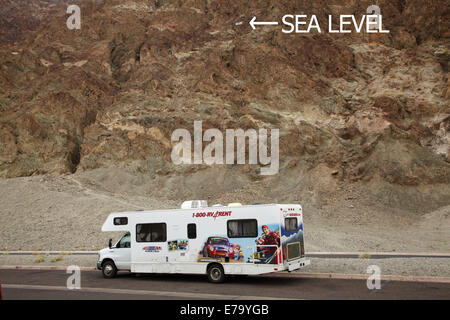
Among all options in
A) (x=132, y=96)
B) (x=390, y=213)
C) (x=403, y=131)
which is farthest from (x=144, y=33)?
(x=390, y=213)

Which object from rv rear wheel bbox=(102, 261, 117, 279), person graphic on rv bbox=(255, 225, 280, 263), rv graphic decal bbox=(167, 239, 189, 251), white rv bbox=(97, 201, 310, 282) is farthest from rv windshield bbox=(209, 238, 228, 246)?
rv rear wheel bbox=(102, 261, 117, 279)

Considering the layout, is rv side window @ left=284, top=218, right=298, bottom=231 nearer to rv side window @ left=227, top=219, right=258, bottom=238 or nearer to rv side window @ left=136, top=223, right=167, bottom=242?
rv side window @ left=227, top=219, right=258, bottom=238

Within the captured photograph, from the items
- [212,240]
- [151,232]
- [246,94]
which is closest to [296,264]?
[212,240]

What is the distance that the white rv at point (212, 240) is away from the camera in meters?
13.2

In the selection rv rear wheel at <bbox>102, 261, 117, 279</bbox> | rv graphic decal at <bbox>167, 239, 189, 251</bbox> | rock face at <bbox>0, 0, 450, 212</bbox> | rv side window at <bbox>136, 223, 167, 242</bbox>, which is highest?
rock face at <bbox>0, 0, 450, 212</bbox>

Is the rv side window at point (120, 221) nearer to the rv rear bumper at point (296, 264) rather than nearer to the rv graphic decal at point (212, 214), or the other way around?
the rv graphic decal at point (212, 214)

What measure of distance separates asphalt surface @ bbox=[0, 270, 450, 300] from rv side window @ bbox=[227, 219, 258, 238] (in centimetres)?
165

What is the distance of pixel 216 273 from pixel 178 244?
5.65 ft

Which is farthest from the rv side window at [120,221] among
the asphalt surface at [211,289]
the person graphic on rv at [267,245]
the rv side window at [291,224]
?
the rv side window at [291,224]

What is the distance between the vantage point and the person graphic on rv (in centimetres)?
1302

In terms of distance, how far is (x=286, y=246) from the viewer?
13305 millimetres

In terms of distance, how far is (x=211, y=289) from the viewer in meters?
13.0

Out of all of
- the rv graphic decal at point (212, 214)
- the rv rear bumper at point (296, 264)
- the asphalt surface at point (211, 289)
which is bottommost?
the asphalt surface at point (211, 289)

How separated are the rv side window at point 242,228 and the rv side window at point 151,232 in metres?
2.63
